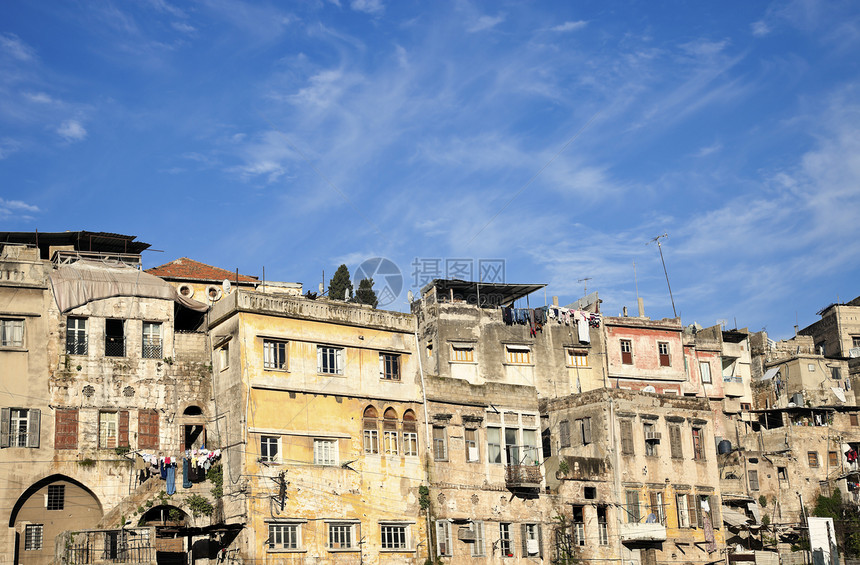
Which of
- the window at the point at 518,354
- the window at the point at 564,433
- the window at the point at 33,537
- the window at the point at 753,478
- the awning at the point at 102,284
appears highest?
the awning at the point at 102,284

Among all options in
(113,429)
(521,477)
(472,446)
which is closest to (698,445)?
(521,477)

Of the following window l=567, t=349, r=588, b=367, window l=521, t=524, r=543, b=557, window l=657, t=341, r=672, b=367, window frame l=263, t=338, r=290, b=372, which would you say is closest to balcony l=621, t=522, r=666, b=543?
window l=521, t=524, r=543, b=557

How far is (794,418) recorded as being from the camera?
230 feet

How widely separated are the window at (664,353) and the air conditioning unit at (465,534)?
2357cm

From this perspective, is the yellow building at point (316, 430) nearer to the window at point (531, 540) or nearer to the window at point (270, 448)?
the window at point (270, 448)

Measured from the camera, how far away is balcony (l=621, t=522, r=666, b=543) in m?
51.1

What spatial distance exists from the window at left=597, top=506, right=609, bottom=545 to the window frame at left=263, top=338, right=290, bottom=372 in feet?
59.6

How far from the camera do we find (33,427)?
136 feet

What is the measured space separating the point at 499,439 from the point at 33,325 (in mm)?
21976

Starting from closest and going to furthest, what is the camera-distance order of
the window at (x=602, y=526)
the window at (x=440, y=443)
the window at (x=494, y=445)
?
the window at (x=440, y=443)
the window at (x=494, y=445)
the window at (x=602, y=526)

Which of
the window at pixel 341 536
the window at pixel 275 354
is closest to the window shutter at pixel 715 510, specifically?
the window at pixel 341 536

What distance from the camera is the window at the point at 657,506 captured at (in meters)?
52.9

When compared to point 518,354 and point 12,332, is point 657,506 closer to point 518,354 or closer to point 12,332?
point 518,354

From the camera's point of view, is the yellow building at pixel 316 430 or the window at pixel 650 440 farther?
the window at pixel 650 440
